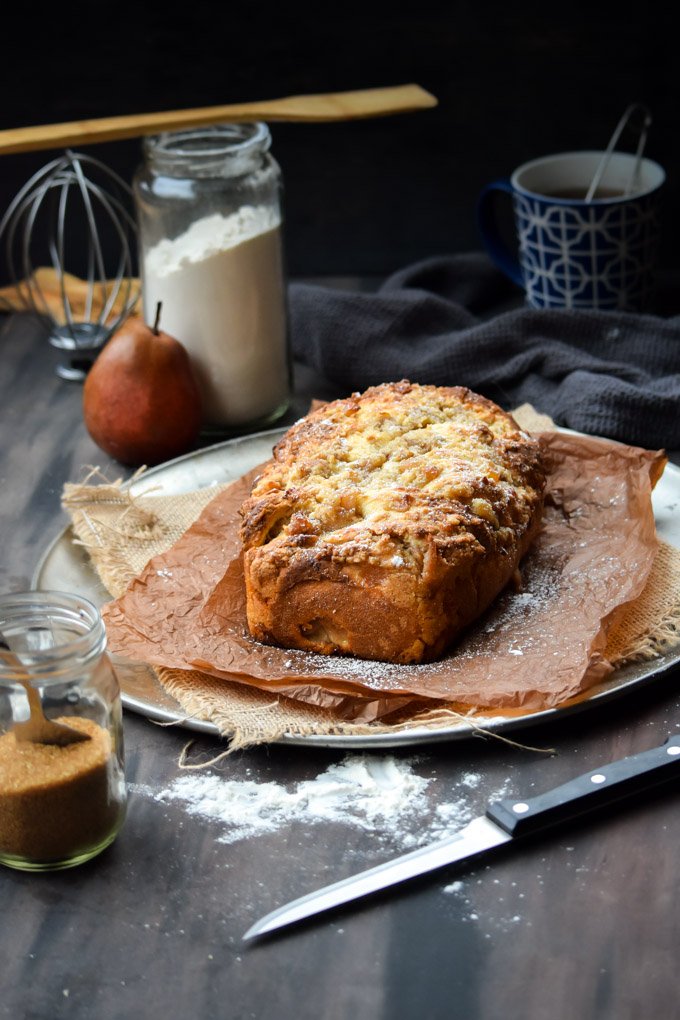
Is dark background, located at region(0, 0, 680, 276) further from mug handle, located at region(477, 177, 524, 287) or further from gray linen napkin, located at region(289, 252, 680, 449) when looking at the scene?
gray linen napkin, located at region(289, 252, 680, 449)

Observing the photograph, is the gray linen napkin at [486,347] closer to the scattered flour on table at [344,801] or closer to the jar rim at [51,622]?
the scattered flour on table at [344,801]

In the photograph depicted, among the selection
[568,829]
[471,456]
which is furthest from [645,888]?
[471,456]

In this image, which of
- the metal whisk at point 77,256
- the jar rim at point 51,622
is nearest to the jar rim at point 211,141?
the metal whisk at point 77,256

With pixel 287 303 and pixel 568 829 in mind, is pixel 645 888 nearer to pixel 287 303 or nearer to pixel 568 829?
pixel 568 829

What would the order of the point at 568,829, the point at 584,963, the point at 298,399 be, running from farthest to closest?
1. the point at 298,399
2. the point at 568,829
3. the point at 584,963

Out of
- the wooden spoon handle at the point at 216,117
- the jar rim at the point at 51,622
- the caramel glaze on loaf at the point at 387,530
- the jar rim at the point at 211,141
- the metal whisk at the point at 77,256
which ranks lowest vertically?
the metal whisk at the point at 77,256

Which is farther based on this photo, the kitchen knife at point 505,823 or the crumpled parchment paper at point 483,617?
the crumpled parchment paper at point 483,617

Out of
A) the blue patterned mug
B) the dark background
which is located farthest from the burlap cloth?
the dark background
